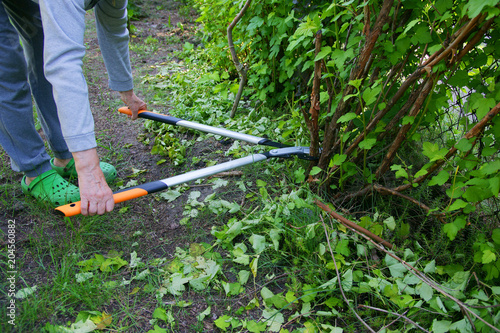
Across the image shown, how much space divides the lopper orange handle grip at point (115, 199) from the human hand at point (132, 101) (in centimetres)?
103

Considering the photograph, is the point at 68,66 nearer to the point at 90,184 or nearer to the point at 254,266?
the point at 90,184

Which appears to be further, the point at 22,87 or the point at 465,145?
the point at 22,87

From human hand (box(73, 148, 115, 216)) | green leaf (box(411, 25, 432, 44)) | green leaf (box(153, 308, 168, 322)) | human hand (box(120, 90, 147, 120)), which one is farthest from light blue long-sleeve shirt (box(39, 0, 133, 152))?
green leaf (box(411, 25, 432, 44))

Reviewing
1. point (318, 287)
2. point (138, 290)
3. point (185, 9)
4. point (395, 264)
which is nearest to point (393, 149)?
point (395, 264)

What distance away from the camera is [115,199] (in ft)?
4.88

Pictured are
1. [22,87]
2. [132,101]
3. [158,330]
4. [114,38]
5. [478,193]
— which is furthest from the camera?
[132,101]

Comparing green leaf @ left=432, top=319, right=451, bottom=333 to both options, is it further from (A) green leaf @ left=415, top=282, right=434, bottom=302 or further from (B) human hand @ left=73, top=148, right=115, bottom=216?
(B) human hand @ left=73, top=148, right=115, bottom=216

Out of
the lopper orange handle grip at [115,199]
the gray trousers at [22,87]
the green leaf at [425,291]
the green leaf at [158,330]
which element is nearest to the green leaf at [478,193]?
the green leaf at [425,291]

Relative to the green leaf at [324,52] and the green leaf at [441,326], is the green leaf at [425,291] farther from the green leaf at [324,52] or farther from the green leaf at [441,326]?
the green leaf at [324,52]

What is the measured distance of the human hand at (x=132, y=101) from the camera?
2.33 meters

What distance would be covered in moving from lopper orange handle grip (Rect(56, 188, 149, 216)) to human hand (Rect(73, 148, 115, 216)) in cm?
3

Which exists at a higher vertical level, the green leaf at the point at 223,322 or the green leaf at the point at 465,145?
the green leaf at the point at 465,145

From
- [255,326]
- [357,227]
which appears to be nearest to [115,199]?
[255,326]

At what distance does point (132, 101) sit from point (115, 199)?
3.67 feet
